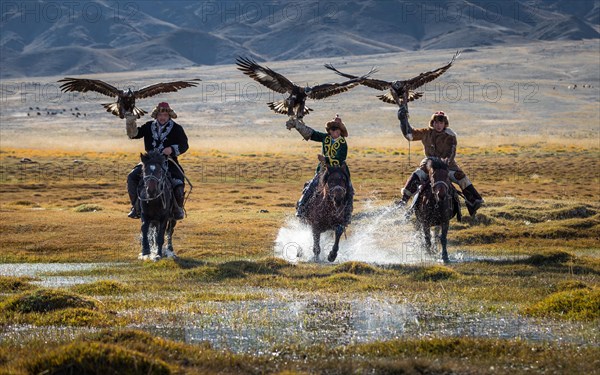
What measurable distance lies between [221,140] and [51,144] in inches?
611

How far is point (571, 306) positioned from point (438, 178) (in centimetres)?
620

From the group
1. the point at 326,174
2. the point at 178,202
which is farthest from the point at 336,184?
the point at 178,202

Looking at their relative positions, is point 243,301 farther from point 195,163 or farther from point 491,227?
point 195,163

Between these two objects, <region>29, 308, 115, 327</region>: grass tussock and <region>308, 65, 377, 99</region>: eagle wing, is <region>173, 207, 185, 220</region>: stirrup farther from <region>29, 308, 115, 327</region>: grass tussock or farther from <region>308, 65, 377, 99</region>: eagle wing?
<region>29, 308, 115, 327</region>: grass tussock

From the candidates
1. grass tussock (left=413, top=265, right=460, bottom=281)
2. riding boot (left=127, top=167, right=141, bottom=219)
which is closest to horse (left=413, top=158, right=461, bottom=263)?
grass tussock (left=413, top=265, right=460, bottom=281)

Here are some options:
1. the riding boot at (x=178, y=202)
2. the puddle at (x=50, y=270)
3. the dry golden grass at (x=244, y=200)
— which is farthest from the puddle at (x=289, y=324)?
the dry golden grass at (x=244, y=200)

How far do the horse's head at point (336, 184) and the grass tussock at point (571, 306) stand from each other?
6.14m

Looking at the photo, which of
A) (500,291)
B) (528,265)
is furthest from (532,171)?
(500,291)

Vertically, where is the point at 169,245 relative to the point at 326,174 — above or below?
below

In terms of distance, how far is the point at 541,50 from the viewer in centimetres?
19788

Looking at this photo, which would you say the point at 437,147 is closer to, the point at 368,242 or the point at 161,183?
the point at 368,242

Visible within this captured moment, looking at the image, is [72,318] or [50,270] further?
[50,270]

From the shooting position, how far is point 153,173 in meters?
15.5

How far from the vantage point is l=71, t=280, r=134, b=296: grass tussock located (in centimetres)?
1207
